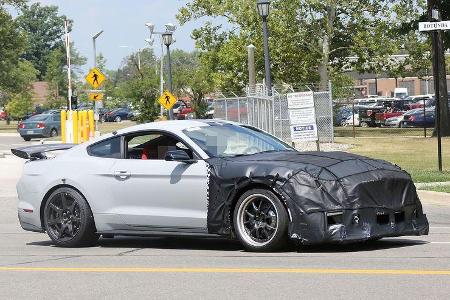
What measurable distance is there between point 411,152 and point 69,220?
24.4 meters

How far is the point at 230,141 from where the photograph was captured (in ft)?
37.2

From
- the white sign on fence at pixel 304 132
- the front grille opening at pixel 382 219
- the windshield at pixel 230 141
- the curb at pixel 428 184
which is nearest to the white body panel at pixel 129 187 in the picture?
the windshield at pixel 230 141

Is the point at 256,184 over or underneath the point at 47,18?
underneath

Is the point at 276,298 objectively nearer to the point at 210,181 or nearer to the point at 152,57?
the point at 210,181

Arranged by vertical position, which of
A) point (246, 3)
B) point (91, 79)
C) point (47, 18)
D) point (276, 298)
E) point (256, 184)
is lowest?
point (276, 298)

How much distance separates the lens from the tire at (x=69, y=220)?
38.0ft

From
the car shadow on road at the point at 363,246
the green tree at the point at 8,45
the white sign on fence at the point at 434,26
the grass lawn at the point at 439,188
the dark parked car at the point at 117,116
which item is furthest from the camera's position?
the dark parked car at the point at 117,116

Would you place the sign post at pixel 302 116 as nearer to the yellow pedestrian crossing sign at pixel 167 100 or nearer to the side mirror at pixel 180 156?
the side mirror at pixel 180 156

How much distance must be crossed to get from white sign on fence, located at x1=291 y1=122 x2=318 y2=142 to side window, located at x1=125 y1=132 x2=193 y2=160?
517 inches

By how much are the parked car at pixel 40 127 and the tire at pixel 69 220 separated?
45761 mm

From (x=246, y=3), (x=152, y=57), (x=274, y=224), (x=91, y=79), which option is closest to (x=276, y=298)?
(x=274, y=224)

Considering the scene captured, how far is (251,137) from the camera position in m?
11.6

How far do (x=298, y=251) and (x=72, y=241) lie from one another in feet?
8.75

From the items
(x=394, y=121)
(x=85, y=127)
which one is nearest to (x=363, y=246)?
(x=85, y=127)
